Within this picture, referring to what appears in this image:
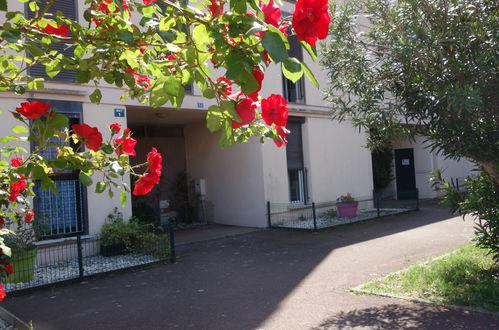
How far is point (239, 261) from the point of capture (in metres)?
8.73

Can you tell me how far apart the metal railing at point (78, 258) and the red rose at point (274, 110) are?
6.49 metres

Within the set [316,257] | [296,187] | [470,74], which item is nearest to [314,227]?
[296,187]

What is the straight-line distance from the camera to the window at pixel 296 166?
1377 centimetres

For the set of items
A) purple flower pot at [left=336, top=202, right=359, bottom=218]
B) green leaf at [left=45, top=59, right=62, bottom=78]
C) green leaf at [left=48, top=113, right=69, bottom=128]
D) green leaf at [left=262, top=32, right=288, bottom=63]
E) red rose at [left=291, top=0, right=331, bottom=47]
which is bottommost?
purple flower pot at [left=336, top=202, right=359, bottom=218]

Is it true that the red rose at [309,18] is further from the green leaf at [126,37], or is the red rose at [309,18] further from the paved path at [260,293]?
the paved path at [260,293]

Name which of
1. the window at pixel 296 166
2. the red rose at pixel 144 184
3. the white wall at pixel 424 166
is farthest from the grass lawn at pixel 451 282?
the white wall at pixel 424 166

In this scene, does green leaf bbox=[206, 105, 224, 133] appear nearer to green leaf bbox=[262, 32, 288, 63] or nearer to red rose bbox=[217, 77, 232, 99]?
red rose bbox=[217, 77, 232, 99]

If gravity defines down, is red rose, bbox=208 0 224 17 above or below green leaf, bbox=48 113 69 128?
above

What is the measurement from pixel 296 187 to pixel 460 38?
8939 millimetres

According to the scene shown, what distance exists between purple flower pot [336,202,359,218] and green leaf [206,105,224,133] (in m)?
12.0

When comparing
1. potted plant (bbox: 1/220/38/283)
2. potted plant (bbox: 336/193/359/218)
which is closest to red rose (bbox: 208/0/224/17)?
potted plant (bbox: 1/220/38/283)

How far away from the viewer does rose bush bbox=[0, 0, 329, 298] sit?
64.6 inches

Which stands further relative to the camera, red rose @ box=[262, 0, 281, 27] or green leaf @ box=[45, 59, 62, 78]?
green leaf @ box=[45, 59, 62, 78]

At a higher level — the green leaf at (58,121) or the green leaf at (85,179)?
the green leaf at (58,121)
